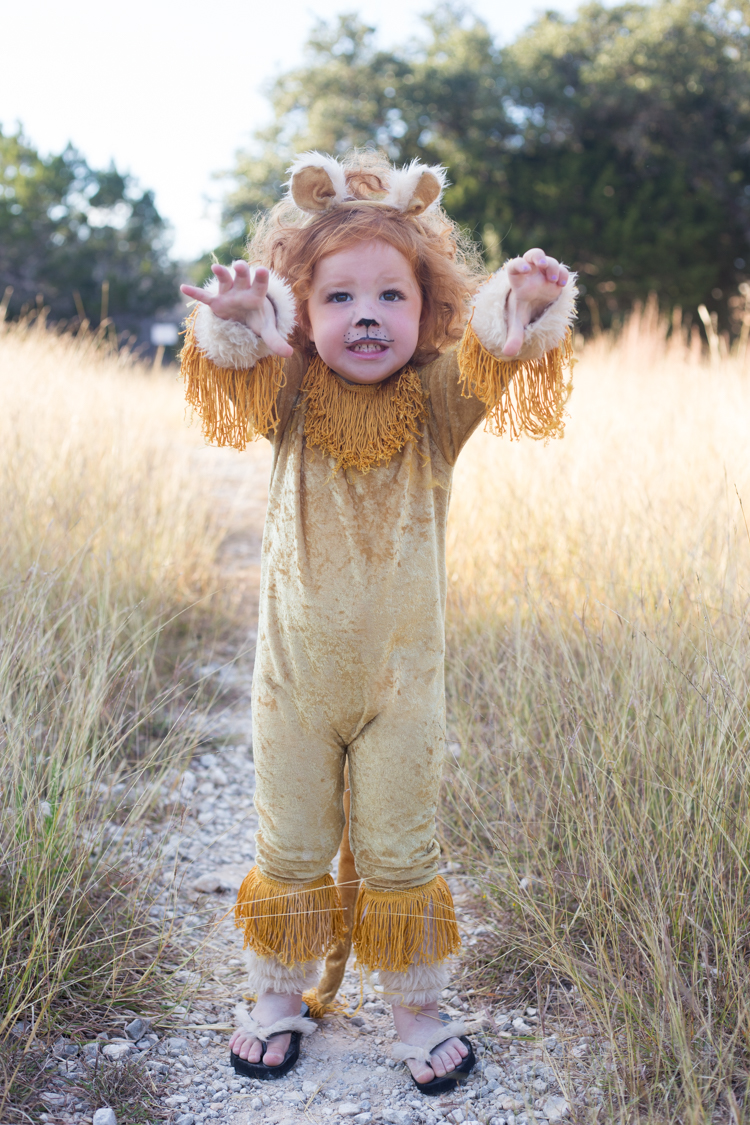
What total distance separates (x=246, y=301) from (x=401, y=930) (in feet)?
3.76

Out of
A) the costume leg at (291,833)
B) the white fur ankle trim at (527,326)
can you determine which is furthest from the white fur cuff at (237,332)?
the costume leg at (291,833)

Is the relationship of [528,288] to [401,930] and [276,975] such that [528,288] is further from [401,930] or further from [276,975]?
[276,975]

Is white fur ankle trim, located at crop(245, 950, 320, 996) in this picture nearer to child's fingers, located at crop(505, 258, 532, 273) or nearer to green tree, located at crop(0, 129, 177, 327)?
child's fingers, located at crop(505, 258, 532, 273)

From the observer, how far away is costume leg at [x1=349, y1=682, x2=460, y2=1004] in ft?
5.02

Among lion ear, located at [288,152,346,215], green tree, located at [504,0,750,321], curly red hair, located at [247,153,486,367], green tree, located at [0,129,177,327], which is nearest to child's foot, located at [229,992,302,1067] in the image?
curly red hair, located at [247,153,486,367]

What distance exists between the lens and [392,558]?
152 centimetres

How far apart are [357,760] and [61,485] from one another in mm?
2189

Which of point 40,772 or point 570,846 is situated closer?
point 570,846

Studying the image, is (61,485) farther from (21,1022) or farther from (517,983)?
(517,983)

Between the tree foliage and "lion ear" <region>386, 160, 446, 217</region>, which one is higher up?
the tree foliage

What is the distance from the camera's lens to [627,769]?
1.69 metres

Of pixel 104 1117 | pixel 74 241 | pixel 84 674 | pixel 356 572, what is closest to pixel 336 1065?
pixel 104 1117

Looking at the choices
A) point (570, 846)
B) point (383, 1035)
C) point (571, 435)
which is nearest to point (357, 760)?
point (570, 846)

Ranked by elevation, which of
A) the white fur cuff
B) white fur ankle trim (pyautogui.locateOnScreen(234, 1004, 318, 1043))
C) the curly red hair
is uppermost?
the curly red hair
